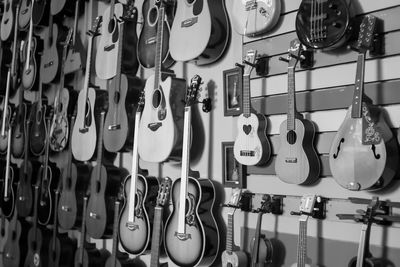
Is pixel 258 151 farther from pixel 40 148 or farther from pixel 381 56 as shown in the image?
pixel 40 148

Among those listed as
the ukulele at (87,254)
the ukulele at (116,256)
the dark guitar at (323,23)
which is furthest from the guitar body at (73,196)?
the dark guitar at (323,23)

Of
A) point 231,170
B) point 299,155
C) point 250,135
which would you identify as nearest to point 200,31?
point 250,135

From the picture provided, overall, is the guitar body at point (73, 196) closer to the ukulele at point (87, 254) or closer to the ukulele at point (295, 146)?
the ukulele at point (87, 254)

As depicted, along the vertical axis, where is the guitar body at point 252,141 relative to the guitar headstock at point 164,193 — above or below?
above

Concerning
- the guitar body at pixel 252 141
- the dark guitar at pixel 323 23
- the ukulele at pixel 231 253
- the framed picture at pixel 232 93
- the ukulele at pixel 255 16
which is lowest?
the ukulele at pixel 231 253

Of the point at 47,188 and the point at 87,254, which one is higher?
the point at 47,188

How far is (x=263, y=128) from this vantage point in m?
2.20

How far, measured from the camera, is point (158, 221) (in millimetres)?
2494

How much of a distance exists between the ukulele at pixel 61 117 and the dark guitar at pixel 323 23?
2022 millimetres

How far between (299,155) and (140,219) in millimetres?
1084

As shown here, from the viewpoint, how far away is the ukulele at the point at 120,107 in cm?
277

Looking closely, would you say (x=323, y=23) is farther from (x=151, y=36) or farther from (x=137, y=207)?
(x=137, y=207)

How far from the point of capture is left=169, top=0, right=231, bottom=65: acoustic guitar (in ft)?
7.71

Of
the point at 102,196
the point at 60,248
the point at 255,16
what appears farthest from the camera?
the point at 60,248
